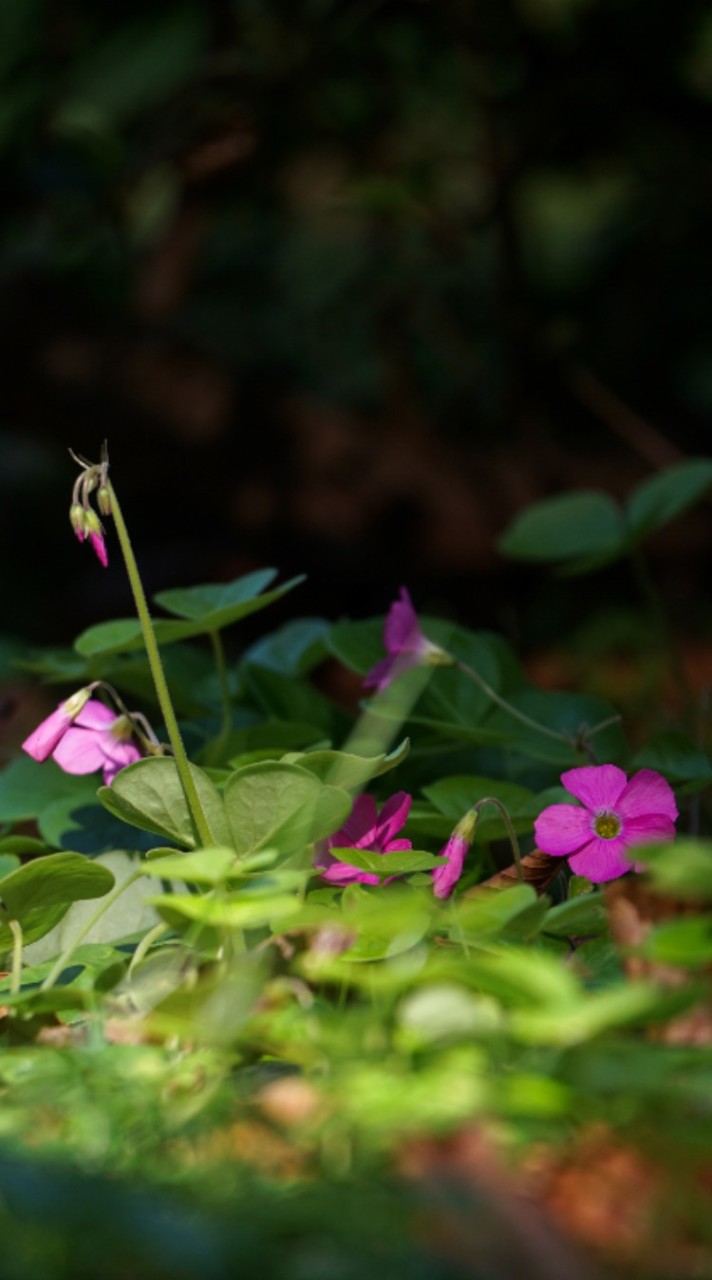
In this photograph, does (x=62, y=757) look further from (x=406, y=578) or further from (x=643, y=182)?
(x=643, y=182)

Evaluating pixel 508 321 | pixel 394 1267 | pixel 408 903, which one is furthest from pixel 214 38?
pixel 394 1267

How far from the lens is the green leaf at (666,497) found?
4.43 feet

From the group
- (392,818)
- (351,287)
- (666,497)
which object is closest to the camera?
(392,818)

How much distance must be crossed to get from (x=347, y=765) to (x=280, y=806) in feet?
0.17

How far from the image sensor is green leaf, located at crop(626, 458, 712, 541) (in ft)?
4.43

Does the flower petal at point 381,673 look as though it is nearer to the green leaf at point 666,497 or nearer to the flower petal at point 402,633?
the flower petal at point 402,633

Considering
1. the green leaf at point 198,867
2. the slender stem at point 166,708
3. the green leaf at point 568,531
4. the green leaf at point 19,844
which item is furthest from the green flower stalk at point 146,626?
the green leaf at point 568,531

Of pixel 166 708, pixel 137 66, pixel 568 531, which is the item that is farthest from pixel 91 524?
pixel 137 66

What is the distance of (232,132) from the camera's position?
223 centimetres

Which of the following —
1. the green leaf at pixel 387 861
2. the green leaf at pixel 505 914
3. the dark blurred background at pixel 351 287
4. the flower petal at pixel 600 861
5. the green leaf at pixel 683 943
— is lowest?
the dark blurred background at pixel 351 287

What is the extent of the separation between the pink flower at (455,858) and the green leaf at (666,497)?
64 cm

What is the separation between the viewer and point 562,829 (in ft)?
2.66

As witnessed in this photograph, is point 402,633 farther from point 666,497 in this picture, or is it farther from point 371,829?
point 666,497

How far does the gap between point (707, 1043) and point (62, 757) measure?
0.50 metres
